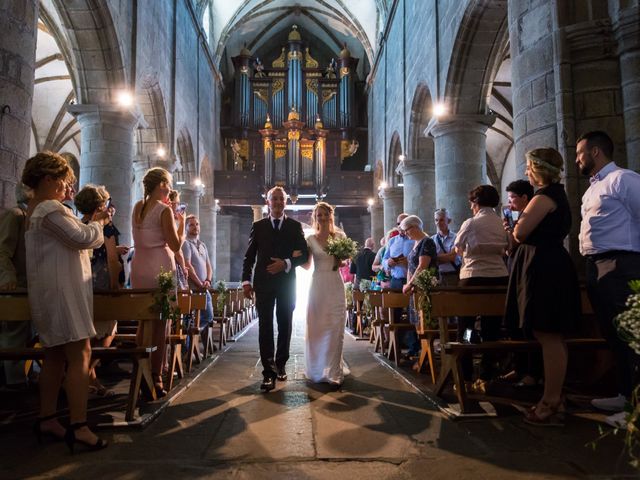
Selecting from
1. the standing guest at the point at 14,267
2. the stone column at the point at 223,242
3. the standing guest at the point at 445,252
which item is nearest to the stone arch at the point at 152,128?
the standing guest at the point at 445,252

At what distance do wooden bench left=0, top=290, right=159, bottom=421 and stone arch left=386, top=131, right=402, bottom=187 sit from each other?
496 inches

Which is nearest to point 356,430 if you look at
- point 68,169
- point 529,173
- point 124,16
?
point 529,173

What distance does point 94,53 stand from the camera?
8.92 m

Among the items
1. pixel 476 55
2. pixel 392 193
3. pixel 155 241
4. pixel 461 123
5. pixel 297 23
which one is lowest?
pixel 155 241

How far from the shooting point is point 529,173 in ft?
10.6

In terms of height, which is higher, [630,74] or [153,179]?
[630,74]

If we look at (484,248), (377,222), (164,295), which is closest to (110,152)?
(164,295)

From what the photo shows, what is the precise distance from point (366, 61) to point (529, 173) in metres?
20.7

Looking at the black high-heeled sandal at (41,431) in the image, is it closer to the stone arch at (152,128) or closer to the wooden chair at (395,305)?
the wooden chair at (395,305)

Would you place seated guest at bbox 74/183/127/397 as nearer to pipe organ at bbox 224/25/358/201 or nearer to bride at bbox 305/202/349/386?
bride at bbox 305/202/349/386

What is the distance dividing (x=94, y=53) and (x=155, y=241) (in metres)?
6.52

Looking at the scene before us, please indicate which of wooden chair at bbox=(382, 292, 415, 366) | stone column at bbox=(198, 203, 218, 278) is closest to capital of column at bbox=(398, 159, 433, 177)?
wooden chair at bbox=(382, 292, 415, 366)

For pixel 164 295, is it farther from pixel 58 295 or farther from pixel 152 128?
pixel 152 128

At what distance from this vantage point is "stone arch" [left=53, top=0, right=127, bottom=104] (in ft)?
27.8
